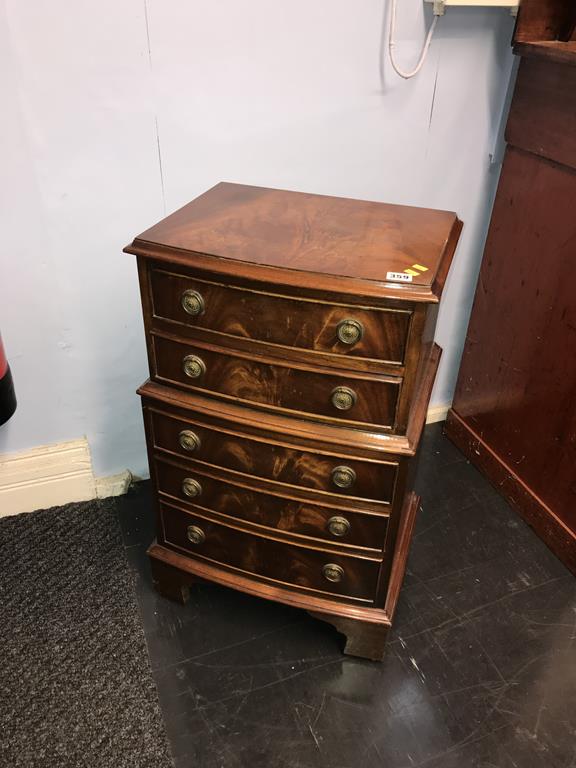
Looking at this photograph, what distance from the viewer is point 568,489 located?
174 centimetres

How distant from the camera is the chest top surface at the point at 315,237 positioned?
1060mm

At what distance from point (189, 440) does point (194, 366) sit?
7.1 inches

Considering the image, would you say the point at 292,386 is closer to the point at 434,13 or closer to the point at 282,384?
the point at 282,384

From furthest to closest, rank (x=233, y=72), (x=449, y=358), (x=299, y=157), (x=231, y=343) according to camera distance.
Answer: (x=449, y=358) < (x=299, y=157) < (x=233, y=72) < (x=231, y=343)

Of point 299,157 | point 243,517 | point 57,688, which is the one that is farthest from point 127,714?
point 299,157

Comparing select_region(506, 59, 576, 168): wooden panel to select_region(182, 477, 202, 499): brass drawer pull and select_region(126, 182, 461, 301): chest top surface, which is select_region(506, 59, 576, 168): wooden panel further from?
select_region(182, 477, 202, 499): brass drawer pull

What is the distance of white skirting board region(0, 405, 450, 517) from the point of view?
5.90 feet

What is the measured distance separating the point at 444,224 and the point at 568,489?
2.98 feet

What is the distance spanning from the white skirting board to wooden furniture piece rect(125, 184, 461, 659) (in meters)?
0.49

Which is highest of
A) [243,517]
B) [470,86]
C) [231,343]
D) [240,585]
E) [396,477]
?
[470,86]

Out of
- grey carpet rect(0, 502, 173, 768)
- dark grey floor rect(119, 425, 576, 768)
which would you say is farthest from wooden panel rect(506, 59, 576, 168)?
grey carpet rect(0, 502, 173, 768)

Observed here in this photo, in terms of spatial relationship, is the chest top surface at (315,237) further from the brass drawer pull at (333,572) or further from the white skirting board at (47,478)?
the white skirting board at (47,478)

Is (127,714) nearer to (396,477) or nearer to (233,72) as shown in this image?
(396,477)

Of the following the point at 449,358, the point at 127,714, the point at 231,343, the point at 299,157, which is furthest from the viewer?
the point at 449,358
